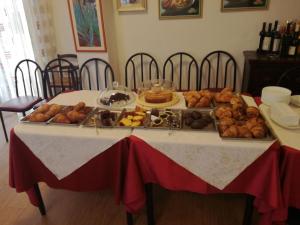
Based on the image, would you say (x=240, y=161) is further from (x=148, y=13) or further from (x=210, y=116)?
(x=148, y=13)

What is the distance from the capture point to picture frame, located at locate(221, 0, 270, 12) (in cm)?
240

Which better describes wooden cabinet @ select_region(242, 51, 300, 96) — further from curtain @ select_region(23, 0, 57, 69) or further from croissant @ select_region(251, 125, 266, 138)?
curtain @ select_region(23, 0, 57, 69)

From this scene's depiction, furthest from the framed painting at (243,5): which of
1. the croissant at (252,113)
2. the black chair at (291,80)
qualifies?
the croissant at (252,113)

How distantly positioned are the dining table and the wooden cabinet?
4.04 ft

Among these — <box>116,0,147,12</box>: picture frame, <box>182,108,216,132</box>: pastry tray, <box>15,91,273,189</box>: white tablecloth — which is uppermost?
<box>116,0,147,12</box>: picture frame

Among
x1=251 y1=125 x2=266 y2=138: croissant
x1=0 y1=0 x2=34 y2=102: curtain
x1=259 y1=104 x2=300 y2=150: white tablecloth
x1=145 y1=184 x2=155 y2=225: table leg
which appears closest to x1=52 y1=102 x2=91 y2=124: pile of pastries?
x1=145 y1=184 x2=155 y2=225: table leg

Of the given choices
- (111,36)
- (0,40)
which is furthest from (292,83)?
(0,40)

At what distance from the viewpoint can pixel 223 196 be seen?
1.87 m

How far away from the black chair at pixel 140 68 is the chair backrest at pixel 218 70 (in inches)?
22.3

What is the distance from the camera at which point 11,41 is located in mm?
3102

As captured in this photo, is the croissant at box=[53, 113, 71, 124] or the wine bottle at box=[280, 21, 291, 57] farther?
the wine bottle at box=[280, 21, 291, 57]

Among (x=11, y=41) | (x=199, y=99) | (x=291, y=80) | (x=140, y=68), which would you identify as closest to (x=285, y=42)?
(x=291, y=80)

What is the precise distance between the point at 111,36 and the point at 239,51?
1425mm

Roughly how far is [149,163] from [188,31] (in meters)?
1.82
